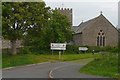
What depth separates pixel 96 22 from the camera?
3440 inches

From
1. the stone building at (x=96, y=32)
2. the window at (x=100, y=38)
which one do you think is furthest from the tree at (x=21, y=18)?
the window at (x=100, y=38)

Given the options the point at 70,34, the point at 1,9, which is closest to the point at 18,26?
the point at 1,9

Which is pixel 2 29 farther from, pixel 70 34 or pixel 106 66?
pixel 70 34

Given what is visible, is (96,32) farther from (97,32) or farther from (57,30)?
(57,30)

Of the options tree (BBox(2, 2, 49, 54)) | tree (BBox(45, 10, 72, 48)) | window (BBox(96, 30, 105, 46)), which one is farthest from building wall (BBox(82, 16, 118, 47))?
tree (BBox(2, 2, 49, 54))

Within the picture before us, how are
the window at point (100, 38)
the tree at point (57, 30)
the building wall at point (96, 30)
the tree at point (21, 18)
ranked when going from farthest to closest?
the window at point (100, 38), the building wall at point (96, 30), the tree at point (57, 30), the tree at point (21, 18)

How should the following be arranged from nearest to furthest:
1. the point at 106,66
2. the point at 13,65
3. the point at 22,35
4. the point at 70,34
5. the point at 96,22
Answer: the point at 106,66
the point at 13,65
the point at 22,35
the point at 70,34
the point at 96,22

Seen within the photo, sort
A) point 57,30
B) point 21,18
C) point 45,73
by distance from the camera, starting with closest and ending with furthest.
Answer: point 45,73 < point 21,18 < point 57,30

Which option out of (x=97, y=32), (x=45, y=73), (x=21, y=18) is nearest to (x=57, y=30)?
(x=97, y=32)

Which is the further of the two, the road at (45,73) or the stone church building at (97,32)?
the stone church building at (97,32)

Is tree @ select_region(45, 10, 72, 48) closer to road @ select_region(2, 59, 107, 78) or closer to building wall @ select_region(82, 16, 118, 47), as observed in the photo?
building wall @ select_region(82, 16, 118, 47)

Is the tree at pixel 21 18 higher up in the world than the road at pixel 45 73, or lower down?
higher up

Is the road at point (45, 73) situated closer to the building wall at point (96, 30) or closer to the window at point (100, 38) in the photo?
the building wall at point (96, 30)

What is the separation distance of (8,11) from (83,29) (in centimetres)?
3985
